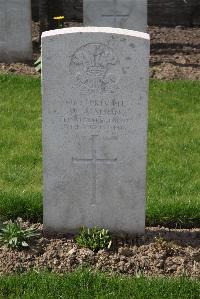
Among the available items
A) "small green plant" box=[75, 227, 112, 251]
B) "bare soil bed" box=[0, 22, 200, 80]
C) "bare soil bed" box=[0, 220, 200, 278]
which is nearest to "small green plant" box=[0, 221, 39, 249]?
"bare soil bed" box=[0, 220, 200, 278]

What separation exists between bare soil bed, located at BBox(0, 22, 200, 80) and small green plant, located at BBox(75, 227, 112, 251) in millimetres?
4479

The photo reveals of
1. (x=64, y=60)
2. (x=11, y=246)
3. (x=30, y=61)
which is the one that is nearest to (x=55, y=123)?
(x=64, y=60)

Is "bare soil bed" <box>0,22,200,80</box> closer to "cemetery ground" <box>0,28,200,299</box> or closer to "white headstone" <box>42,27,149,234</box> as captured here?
"cemetery ground" <box>0,28,200,299</box>

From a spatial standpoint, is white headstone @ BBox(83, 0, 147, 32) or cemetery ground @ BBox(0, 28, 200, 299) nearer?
cemetery ground @ BBox(0, 28, 200, 299)

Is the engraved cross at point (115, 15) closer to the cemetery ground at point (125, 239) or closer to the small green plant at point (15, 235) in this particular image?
the cemetery ground at point (125, 239)

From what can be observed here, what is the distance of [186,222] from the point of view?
510 cm

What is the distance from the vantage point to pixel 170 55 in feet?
33.5

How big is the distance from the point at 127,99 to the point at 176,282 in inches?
46.5

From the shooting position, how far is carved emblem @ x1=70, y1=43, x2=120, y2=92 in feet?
14.4

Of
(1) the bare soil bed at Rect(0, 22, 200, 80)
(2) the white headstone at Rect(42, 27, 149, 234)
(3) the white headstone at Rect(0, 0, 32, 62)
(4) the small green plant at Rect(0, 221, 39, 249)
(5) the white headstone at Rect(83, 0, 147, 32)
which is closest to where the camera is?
(2) the white headstone at Rect(42, 27, 149, 234)

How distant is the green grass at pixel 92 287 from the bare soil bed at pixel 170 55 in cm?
496

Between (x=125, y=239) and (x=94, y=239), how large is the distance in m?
0.26

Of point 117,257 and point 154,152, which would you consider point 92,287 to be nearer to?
point 117,257

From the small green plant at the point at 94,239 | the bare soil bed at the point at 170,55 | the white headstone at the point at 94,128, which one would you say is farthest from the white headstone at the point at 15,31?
the small green plant at the point at 94,239
